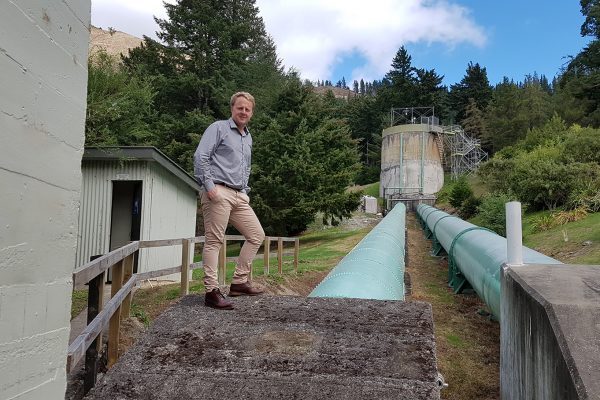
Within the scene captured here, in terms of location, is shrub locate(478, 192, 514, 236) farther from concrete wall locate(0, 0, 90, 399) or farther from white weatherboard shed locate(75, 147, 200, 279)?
concrete wall locate(0, 0, 90, 399)

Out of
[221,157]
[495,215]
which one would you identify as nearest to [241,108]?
[221,157]

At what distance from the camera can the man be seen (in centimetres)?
360

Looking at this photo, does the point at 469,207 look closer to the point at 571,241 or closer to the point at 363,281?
the point at 571,241

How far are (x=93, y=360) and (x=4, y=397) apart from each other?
2.12 metres

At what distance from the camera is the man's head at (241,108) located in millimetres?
3793

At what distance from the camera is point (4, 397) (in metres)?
1.36

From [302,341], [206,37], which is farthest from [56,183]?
[206,37]

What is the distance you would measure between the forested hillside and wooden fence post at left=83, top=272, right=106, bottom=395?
9656mm

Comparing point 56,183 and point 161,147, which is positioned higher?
point 161,147

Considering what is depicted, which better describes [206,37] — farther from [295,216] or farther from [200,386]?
[200,386]

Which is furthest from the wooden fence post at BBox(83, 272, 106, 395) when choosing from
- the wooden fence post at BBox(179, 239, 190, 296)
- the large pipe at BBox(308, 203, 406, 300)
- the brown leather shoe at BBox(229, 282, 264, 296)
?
the wooden fence post at BBox(179, 239, 190, 296)

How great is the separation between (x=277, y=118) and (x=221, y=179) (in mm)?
19585

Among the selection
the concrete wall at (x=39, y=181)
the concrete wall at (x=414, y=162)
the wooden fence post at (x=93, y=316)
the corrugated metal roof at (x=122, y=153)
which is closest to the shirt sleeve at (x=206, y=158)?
the wooden fence post at (x=93, y=316)

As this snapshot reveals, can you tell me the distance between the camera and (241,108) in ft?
12.4
